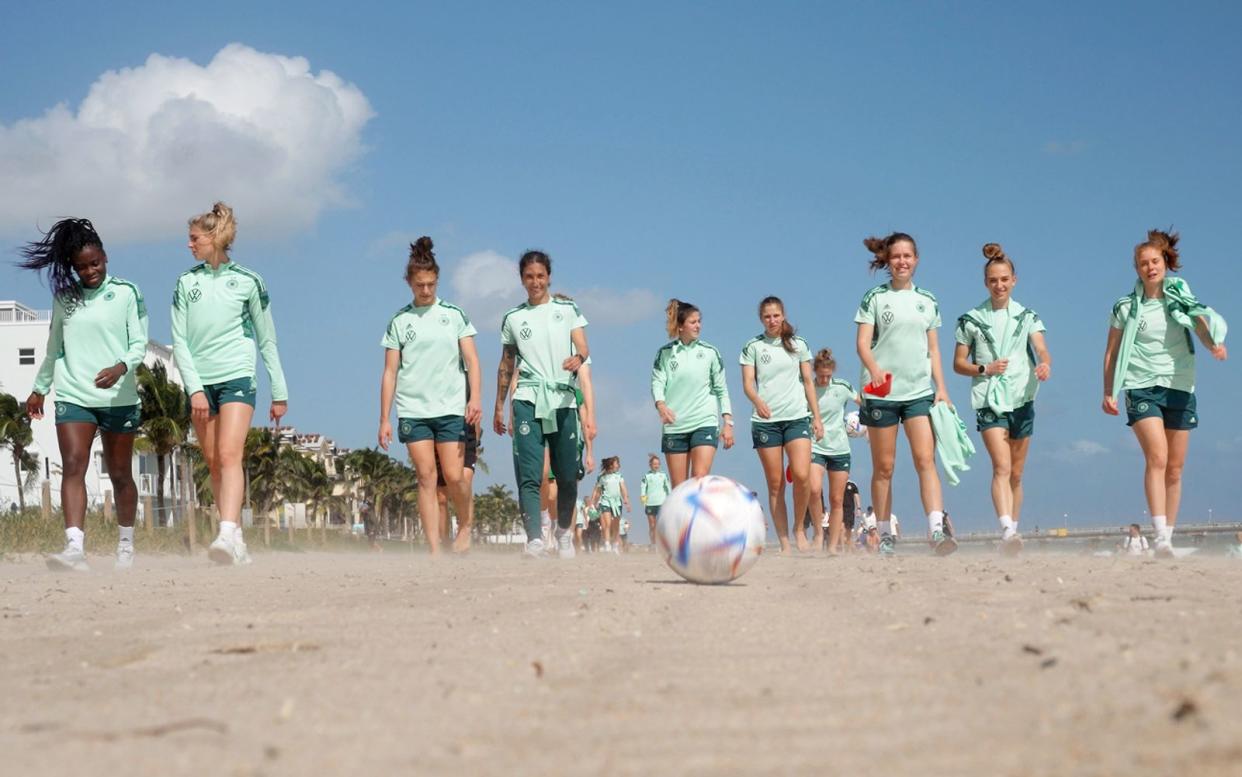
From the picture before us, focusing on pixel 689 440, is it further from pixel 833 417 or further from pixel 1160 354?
pixel 1160 354

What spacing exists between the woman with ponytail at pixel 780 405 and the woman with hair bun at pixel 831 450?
0.76 metres

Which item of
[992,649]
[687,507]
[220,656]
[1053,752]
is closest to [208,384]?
[687,507]

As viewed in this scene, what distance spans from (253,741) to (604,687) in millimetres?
939

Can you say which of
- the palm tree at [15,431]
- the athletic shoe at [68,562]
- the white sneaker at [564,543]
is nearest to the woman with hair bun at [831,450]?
the white sneaker at [564,543]

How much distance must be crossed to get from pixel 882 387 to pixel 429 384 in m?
3.67

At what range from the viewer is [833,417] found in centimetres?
1659

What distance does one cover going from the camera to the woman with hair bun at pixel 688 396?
1382 centimetres

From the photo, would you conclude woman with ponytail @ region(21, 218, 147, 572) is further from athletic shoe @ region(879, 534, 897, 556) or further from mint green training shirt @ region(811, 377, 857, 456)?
mint green training shirt @ region(811, 377, 857, 456)

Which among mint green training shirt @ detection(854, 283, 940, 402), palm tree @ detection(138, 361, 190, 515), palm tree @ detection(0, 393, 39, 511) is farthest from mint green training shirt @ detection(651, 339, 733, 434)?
palm tree @ detection(0, 393, 39, 511)

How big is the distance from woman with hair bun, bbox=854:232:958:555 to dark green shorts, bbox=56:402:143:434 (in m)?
5.54

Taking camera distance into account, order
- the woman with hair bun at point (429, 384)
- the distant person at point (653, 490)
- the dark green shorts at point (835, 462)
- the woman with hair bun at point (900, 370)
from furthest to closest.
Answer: the distant person at point (653, 490) → the dark green shorts at point (835, 462) → the woman with hair bun at point (429, 384) → the woman with hair bun at point (900, 370)

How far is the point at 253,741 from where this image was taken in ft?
9.39

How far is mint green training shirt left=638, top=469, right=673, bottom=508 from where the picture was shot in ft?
82.8

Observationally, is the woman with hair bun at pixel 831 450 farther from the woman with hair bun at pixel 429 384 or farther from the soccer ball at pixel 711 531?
the soccer ball at pixel 711 531
